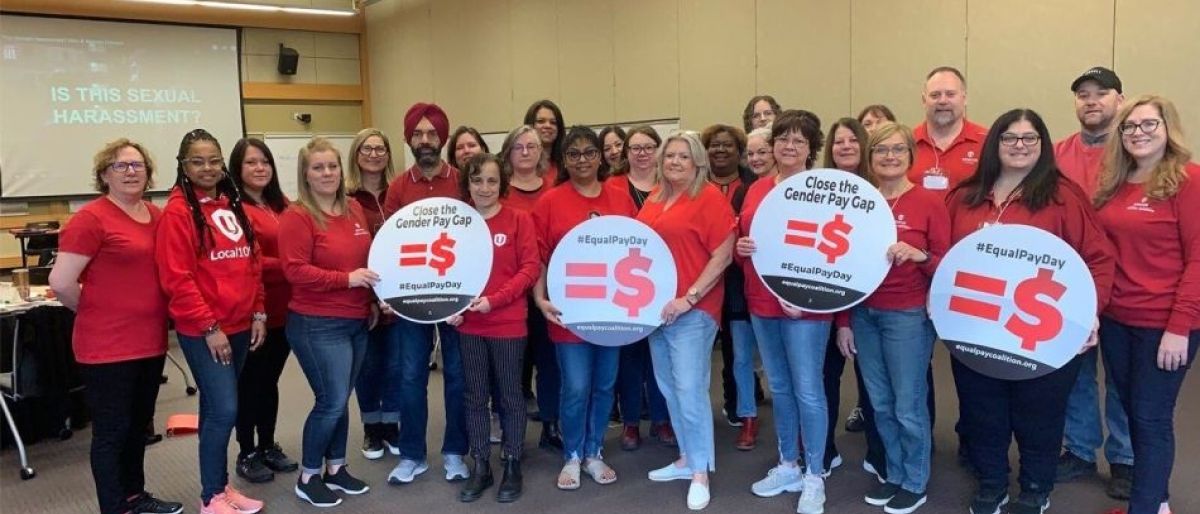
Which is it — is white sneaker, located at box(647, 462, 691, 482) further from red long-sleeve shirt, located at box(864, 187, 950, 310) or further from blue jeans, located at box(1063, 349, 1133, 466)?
blue jeans, located at box(1063, 349, 1133, 466)

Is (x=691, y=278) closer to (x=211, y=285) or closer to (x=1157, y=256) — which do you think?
(x=1157, y=256)

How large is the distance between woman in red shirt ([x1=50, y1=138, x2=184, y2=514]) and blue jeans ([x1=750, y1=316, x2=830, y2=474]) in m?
2.19

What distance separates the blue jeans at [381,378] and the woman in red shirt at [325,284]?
0.32 m

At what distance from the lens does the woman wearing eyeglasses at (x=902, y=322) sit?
2645 mm

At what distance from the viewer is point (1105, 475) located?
3.18 meters

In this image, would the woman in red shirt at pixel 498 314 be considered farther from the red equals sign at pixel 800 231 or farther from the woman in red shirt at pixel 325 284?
the red equals sign at pixel 800 231

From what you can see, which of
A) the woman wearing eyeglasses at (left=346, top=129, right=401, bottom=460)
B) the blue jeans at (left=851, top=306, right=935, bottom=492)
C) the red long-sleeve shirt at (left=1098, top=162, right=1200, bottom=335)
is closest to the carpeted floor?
the woman wearing eyeglasses at (left=346, top=129, right=401, bottom=460)

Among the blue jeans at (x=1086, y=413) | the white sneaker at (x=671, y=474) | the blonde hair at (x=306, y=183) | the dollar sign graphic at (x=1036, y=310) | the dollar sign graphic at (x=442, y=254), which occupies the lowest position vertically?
the white sneaker at (x=671, y=474)

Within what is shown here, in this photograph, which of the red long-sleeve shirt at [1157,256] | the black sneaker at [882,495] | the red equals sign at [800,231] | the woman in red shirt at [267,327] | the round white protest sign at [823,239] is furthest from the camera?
the woman in red shirt at [267,327]

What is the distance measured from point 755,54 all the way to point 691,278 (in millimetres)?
4271

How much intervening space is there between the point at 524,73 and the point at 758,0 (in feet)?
10.8

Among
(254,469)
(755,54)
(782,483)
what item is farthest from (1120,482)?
(755,54)

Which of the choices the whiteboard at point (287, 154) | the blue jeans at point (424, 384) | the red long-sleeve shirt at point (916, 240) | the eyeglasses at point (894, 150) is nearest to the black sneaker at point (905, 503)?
the red long-sleeve shirt at point (916, 240)

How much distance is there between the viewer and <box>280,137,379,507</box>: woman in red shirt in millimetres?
2848
